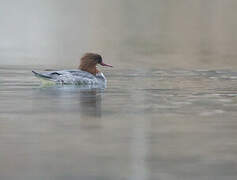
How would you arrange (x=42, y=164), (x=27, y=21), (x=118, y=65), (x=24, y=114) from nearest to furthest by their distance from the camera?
(x=42, y=164), (x=24, y=114), (x=118, y=65), (x=27, y=21)

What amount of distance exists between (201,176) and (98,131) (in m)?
2.50

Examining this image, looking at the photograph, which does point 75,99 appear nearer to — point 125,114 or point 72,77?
point 125,114

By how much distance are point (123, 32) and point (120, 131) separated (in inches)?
1029

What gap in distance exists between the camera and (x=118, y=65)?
1989 centimetres

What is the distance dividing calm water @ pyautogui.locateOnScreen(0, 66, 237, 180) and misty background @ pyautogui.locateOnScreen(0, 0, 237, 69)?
17.1ft

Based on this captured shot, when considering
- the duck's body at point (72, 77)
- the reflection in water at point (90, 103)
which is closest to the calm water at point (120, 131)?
the reflection in water at point (90, 103)

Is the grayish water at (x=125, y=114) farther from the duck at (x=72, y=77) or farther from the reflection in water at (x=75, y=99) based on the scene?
the duck at (x=72, y=77)

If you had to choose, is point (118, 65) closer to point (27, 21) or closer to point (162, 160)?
point (162, 160)

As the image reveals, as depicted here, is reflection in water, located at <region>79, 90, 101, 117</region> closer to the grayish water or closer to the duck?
the grayish water

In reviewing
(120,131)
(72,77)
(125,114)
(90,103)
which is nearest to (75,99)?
(90,103)

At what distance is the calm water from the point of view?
27.2 ft

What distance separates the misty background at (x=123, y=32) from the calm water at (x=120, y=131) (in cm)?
523

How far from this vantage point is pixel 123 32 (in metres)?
36.3

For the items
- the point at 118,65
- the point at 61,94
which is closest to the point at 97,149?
the point at 61,94
